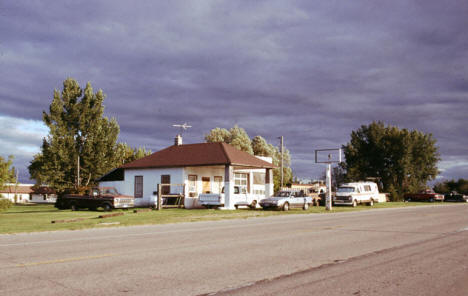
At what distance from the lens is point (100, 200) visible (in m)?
31.3

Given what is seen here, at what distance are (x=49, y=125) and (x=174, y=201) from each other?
23.0 metres

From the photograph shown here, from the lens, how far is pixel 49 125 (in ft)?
164

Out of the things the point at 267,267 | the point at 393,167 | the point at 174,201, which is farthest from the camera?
the point at 393,167

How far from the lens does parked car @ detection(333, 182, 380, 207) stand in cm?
4178

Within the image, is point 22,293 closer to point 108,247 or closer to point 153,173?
point 108,247

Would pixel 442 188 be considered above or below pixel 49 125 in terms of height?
below

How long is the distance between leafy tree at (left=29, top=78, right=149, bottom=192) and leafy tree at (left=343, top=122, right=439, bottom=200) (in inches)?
1673

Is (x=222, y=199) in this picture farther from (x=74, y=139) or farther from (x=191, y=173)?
(x=74, y=139)

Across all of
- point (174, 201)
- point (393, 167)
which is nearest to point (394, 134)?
point (393, 167)

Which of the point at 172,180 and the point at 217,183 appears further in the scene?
the point at 217,183

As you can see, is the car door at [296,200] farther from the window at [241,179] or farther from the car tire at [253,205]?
the window at [241,179]

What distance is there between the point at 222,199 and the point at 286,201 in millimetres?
4655

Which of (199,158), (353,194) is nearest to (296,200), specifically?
(199,158)

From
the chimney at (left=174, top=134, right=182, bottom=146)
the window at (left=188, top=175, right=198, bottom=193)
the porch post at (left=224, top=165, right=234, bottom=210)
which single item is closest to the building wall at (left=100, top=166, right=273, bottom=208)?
the window at (left=188, top=175, right=198, bottom=193)
